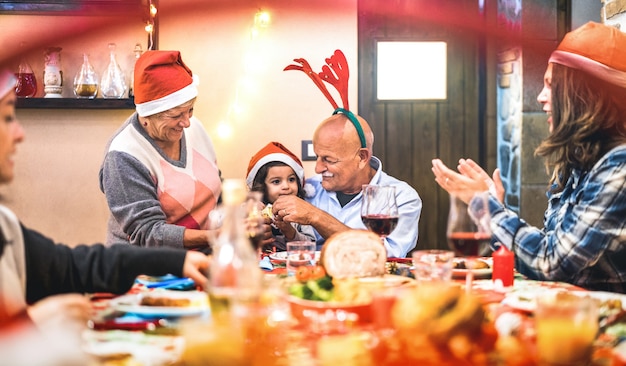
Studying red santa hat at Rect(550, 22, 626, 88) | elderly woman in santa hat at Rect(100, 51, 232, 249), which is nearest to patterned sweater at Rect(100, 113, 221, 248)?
elderly woman in santa hat at Rect(100, 51, 232, 249)

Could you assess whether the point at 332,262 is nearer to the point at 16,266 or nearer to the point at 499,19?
the point at 16,266

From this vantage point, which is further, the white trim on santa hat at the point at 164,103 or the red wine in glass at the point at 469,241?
the white trim on santa hat at the point at 164,103

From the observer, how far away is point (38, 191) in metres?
3.64

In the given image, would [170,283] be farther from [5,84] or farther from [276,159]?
[276,159]

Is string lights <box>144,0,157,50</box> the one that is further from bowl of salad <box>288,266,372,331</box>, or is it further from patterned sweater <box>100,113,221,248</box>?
bowl of salad <box>288,266,372,331</box>

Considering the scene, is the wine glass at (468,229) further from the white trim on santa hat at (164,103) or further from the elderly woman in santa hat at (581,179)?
the white trim on santa hat at (164,103)

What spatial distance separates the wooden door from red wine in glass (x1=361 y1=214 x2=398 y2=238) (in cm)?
205

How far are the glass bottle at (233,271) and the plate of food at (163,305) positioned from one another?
181 mm

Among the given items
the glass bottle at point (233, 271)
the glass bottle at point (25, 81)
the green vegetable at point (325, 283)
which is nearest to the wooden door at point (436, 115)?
the glass bottle at point (25, 81)

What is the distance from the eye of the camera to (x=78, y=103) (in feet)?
11.5

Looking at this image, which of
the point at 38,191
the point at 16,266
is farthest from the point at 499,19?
the point at 16,266

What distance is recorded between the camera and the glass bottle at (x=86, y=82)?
351cm

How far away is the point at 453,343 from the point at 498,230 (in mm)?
911

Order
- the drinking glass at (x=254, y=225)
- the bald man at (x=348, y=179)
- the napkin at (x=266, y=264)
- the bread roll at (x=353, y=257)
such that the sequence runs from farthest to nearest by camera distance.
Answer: the bald man at (x=348, y=179) < the napkin at (x=266, y=264) < the bread roll at (x=353, y=257) < the drinking glass at (x=254, y=225)
